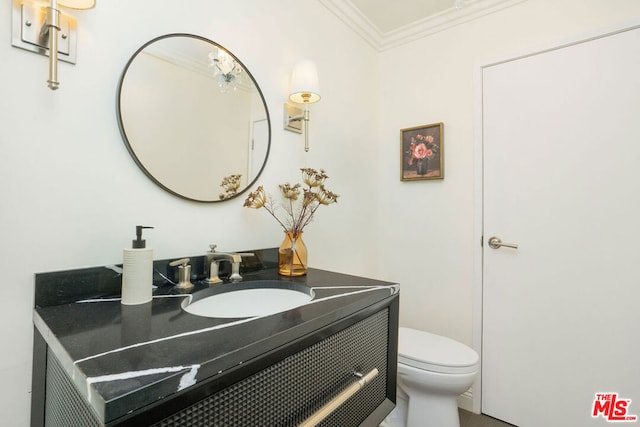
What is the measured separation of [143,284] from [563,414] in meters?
1.98

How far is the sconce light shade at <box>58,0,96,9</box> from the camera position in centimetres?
78

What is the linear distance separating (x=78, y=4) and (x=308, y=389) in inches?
44.4

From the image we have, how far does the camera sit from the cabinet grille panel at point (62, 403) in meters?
0.49

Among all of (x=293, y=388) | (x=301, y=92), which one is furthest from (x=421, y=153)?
(x=293, y=388)

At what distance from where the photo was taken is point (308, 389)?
0.69 m

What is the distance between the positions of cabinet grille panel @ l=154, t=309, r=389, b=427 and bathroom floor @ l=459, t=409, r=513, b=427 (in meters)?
1.02

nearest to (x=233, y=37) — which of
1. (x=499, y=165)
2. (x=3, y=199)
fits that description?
(x=3, y=199)

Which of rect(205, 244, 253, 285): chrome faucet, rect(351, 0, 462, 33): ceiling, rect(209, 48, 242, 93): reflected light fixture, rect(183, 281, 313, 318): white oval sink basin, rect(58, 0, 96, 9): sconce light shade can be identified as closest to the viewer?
rect(58, 0, 96, 9): sconce light shade

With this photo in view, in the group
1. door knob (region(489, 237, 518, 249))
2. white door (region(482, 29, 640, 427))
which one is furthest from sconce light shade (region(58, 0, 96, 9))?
door knob (region(489, 237, 518, 249))

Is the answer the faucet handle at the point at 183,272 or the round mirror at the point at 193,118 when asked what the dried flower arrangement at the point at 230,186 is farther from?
the faucet handle at the point at 183,272

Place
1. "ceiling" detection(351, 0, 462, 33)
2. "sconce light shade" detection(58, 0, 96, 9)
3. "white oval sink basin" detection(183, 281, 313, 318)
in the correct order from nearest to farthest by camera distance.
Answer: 1. "sconce light shade" detection(58, 0, 96, 9)
2. "white oval sink basin" detection(183, 281, 313, 318)
3. "ceiling" detection(351, 0, 462, 33)

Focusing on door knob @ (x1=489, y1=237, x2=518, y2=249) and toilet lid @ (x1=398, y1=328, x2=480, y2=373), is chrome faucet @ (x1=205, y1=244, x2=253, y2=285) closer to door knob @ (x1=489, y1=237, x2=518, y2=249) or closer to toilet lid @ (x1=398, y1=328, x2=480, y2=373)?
toilet lid @ (x1=398, y1=328, x2=480, y2=373)

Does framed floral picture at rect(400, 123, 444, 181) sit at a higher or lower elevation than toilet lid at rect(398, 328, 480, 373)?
higher

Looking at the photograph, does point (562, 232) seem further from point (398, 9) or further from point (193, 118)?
point (193, 118)
